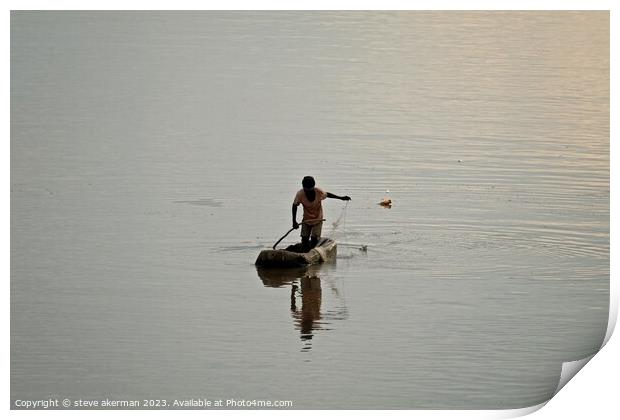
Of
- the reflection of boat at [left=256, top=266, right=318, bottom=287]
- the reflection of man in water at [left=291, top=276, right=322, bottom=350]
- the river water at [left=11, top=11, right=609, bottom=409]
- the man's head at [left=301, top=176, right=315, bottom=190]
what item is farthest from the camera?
the man's head at [left=301, top=176, right=315, bottom=190]

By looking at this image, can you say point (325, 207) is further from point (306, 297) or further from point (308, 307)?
point (308, 307)

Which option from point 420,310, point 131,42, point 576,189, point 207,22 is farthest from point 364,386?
point 207,22

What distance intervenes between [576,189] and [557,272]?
3.96 metres

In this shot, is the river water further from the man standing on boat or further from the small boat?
the man standing on boat

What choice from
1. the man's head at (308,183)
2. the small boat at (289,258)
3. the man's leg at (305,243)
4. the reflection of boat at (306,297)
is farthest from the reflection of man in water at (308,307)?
the man's head at (308,183)

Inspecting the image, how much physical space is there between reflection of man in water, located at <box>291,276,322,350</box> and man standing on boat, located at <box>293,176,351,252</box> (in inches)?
36.3

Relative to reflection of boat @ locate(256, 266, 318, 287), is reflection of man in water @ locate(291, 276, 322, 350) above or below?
below

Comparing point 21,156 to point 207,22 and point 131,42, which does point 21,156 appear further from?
point 207,22

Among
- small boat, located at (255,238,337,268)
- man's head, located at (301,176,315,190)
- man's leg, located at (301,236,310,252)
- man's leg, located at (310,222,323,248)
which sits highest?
man's head, located at (301,176,315,190)

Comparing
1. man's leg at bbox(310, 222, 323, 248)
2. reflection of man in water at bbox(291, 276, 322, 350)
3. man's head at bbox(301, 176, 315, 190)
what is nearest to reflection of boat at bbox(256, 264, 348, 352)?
reflection of man in water at bbox(291, 276, 322, 350)

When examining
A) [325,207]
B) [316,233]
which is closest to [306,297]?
[316,233]

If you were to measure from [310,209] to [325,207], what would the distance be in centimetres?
286

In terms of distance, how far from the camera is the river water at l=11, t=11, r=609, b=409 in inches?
407

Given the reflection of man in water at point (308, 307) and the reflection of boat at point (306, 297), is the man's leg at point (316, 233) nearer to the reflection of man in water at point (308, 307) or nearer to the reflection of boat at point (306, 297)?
the reflection of boat at point (306, 297)
